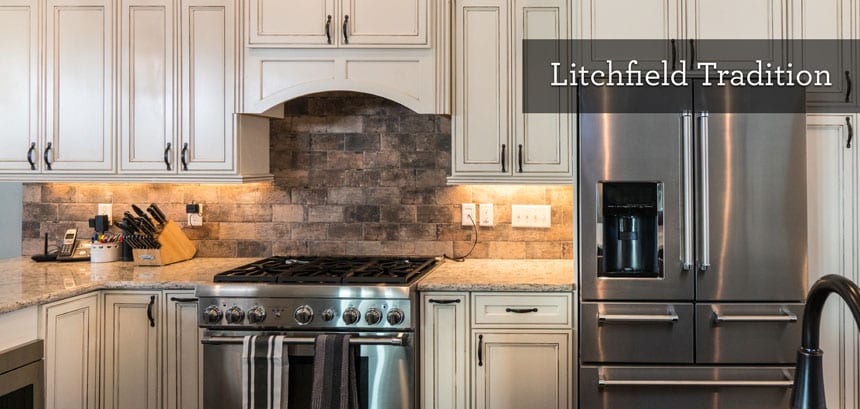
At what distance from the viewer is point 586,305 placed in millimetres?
3102

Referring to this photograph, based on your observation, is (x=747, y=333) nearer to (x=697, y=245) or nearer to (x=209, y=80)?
(x=697, y=245)

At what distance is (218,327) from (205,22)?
1430 mm

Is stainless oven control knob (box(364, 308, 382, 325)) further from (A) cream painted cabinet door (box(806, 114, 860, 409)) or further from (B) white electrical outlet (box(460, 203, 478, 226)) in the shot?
(A) cream painted cabinet door (box(806, 114, 860, 409))

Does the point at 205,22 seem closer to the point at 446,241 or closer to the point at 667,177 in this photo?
the point at 446,241

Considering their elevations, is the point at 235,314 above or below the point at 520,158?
below

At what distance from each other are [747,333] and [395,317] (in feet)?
4.66

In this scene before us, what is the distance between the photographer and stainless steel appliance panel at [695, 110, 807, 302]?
303 centimetres

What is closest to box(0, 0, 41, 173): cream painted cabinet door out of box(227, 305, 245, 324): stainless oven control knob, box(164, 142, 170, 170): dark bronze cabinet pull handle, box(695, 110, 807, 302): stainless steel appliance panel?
box(164, 142, 170, 170): dark bronze cabinet pull handle

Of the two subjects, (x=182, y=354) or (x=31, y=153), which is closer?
(x=182, y=354)

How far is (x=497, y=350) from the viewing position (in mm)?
3160

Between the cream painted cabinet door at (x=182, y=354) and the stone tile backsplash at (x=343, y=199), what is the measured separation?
0.74 metres

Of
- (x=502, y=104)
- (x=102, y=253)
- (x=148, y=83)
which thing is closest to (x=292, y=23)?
(x=148, y=83)

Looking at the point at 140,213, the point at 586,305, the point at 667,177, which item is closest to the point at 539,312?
the point at 586,305
